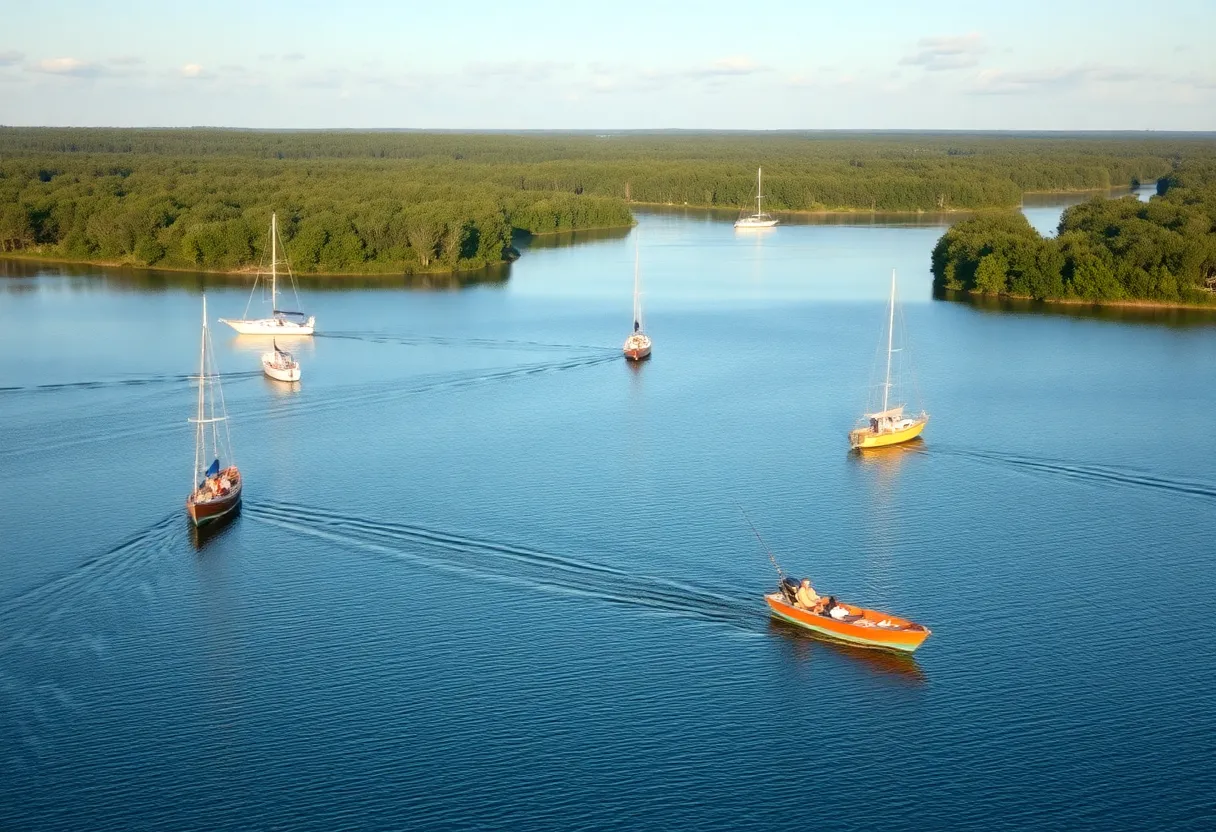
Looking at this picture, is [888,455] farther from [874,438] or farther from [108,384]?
[108,384]

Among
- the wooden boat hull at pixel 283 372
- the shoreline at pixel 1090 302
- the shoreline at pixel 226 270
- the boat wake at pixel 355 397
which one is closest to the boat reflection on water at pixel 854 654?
the boat wake at pixel 355 397

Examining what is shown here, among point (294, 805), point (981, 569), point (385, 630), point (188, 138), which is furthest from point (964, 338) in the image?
point (188, 138)

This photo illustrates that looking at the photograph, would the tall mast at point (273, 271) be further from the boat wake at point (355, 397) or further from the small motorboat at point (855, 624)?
the small motorboat at point (855, 624)

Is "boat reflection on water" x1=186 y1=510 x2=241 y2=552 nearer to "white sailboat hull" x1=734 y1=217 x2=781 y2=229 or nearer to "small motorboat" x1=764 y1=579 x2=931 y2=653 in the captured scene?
"small motorboat" x1=764 y1=579 x2=931 y2=653

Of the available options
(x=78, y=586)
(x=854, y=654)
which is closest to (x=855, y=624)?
(x=854, y=654)

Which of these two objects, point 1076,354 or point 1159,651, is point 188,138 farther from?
point 1159,651

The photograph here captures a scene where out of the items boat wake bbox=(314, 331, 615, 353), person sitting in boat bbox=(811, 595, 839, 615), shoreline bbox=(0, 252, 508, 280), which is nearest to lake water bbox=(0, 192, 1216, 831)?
person sitting in boat bbox=(811, 595, 839, 615)
